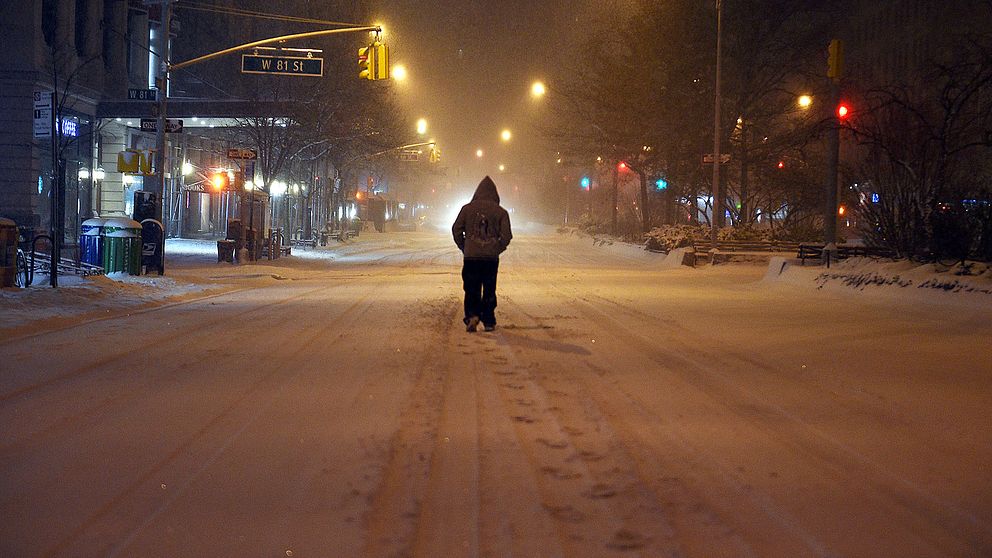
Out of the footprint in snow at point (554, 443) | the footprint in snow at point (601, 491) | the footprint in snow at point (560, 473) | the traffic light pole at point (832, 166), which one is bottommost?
the footprint in snow at point (601, 491)

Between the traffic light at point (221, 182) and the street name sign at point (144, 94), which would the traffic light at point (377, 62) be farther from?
the traffic light at point (221, 182)

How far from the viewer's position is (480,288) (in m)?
12.4

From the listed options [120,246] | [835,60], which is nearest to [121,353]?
[120,246]

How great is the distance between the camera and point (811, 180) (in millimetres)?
42000

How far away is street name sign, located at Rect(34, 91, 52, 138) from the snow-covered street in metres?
4.77

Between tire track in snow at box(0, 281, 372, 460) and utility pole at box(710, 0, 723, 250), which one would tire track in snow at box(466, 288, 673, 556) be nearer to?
tire track in snow at box(0, 281, 372, 460)

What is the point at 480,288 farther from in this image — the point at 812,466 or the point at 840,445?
the point at 812,466

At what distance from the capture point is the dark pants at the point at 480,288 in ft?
39.6

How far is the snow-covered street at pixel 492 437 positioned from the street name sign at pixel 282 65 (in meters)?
11.8

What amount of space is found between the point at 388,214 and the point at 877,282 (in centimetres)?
9029

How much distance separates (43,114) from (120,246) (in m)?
4.74

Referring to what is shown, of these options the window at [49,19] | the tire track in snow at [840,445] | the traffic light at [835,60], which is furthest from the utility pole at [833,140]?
the window at [49,19]

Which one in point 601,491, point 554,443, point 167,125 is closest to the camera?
point 601,491

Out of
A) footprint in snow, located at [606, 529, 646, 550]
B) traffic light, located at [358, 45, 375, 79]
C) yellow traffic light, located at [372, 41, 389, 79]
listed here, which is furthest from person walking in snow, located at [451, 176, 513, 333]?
traffic light, located at [358, 45, 375, 79]
